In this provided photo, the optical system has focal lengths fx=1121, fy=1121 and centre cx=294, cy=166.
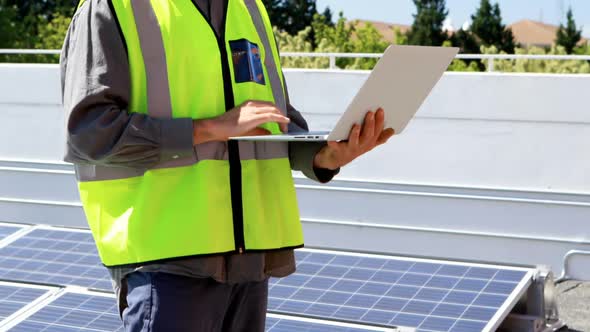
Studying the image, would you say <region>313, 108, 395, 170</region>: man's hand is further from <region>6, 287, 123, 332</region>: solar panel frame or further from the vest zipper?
<region>6, 287, 123, 332</region>: solar panel frame

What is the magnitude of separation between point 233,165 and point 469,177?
6.27m

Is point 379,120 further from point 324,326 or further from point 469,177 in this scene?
point 469,177

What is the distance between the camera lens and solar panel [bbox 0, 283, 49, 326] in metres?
3.89

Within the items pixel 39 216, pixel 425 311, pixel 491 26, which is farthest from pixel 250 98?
pixel 491 26

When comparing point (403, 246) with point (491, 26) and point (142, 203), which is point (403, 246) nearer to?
point (142, 203)

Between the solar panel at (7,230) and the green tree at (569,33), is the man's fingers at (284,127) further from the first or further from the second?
the green tree at (569,33)

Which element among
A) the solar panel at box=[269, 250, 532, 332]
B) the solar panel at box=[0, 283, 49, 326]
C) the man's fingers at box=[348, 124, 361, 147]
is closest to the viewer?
the man's fingers at box=[348, 124, 361, 147]

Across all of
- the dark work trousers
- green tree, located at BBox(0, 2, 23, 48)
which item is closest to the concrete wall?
the dark work trousers

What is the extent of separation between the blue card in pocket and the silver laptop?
14 centimetres

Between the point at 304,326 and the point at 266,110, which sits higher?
the point at 266,110

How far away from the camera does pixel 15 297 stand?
13.3ft

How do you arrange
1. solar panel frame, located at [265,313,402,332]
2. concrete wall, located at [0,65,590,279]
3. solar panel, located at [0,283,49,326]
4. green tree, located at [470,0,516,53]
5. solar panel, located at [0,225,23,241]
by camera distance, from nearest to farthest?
solar panel frame, located at [265,313,402,332] → solar panel, located at [0,283,49,326] → solar panel, located at [0,225,23,241] → concrete wall, located at [0,65,590,279] → green tree, located at [470,0,516,53]

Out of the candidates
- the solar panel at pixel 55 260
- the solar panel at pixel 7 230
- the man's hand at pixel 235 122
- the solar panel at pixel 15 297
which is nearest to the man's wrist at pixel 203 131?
the man's hand at pixel 235 122

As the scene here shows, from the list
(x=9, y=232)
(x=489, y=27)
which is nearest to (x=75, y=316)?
(x=9, y=232)
